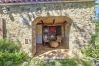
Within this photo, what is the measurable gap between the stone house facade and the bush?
0.36 m

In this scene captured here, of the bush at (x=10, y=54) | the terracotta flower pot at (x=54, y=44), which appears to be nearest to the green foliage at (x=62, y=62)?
the bush at (x=10, y=54)

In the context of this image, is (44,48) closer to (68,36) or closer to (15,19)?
(68,36)

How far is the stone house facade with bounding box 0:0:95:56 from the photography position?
1181 centimetres

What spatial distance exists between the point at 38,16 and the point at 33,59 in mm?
2398

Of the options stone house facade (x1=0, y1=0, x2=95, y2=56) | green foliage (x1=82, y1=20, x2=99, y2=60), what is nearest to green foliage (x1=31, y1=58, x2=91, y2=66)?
green foliage (x1=82, y1=20, x2=99, y2=60)

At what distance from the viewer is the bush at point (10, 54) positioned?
11.1m

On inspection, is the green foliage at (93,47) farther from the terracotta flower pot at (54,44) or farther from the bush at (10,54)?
the bush at (10,54)

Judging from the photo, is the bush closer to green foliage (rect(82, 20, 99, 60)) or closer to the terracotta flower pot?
the terracotta flower pot

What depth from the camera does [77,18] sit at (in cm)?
1205

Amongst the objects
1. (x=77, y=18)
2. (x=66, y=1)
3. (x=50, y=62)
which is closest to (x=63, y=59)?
(x=50, y=62)

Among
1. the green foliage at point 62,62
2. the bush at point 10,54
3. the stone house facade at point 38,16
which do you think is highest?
the stone house facade at point 38,16

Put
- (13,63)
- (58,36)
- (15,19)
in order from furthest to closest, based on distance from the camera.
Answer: (58,36) < (15,19) < (13,63)

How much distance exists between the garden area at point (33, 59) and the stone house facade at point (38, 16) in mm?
342

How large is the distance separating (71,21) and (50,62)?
264 centimetres
